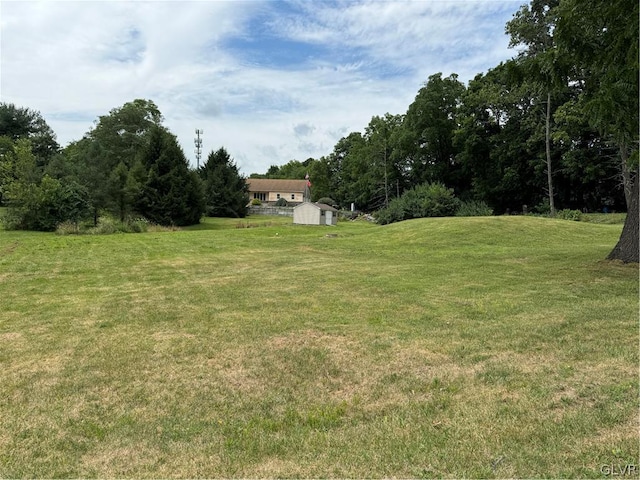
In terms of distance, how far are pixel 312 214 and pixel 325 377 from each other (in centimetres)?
3284

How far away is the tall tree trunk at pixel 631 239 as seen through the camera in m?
10.5

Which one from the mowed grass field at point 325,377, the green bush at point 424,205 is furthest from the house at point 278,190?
the mowed grass field at point 325,377

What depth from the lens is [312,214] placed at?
37094 millimetres

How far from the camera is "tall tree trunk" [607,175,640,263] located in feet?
34.6

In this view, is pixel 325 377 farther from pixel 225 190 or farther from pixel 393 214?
pixel 225 190

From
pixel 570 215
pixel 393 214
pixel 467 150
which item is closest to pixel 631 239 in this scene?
pixel 570 215

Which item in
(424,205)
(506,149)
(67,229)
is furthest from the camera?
(506,149)

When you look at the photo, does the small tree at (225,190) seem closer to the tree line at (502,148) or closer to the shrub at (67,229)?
the shrub at (67,229)

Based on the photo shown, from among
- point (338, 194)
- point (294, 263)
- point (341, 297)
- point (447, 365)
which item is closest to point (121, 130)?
point (338, 194)

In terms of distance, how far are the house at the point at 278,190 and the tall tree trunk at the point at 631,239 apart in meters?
66.0

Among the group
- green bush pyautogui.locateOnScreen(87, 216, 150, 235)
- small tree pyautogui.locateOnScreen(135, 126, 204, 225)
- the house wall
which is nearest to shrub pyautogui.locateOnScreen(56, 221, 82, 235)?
green bush pyautogui.locateOnScreen(87, 216, 150, 235)

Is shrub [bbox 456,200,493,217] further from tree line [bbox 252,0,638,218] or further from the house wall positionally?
the house wall

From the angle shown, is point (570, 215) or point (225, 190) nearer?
point (570, 215)

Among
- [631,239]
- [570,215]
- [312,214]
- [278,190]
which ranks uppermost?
[278,190]
